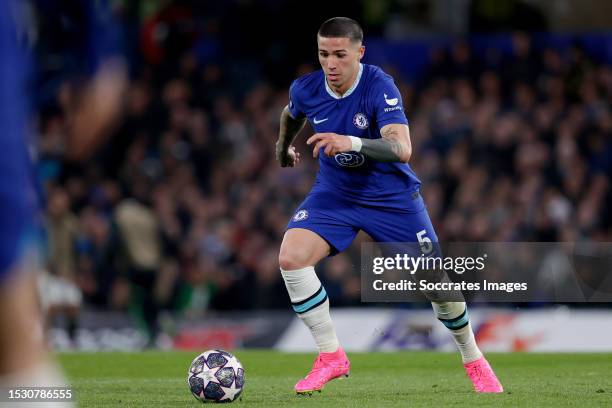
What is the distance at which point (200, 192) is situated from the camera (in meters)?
17.8

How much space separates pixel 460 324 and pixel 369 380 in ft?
5.10

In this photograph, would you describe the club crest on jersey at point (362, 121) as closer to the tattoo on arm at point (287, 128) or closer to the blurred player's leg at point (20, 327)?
the tattoo on arm at point (287, 128)

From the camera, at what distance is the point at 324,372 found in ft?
25.6

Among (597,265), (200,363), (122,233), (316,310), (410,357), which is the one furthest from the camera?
(122,233)

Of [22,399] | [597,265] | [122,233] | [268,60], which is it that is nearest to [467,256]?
[597,265]

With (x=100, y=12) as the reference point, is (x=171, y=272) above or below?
below

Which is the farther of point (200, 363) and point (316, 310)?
point (316, 310)

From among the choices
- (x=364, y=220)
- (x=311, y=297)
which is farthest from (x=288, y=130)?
(x=311, y=297)

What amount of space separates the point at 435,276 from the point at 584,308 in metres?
6.12

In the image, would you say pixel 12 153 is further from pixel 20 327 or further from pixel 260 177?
pixel 260 177

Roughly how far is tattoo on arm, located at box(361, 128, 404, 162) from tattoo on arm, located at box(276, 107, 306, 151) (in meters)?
1.25

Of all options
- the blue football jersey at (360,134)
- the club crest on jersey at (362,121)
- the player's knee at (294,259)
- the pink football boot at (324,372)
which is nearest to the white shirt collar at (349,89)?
the blue football jersey at (360,134)

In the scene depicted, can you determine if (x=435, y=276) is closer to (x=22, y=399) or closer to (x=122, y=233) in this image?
(x=22, y=399)

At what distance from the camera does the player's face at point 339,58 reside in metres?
7.78
